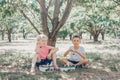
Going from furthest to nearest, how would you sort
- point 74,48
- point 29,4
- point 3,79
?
point 29,4 → point 74,48 → point 3,79

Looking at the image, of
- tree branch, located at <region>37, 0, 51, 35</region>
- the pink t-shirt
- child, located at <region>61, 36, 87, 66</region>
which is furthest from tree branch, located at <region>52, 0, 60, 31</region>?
the pink t-shirt

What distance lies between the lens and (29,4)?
12023 millimetres

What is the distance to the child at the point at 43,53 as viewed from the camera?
712 cm

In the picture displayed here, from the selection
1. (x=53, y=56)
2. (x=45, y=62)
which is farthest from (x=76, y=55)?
(x=45, y=62)

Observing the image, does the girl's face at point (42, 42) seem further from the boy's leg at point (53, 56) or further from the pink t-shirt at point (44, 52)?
the boy's leg at point (53, 56)

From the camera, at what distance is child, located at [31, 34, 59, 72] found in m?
7.12

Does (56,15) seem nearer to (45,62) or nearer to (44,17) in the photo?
(44,17)

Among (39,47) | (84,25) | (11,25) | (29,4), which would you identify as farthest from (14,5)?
(11,25)

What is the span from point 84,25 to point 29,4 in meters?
24.8

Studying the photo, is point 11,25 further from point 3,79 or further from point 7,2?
point 3,79

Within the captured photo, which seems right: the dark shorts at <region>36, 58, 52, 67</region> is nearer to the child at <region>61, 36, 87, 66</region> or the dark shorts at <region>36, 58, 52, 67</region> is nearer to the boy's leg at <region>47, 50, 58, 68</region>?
the boy's leg at <region>47, 50, 58, 68</region>

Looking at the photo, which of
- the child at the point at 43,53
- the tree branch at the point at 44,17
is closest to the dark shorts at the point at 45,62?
the child at the point at 43,53

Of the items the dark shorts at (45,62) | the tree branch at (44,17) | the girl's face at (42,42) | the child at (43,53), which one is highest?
the tree branch at (44,17)

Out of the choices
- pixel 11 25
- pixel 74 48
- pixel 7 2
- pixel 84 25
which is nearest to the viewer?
pixel 74 48
